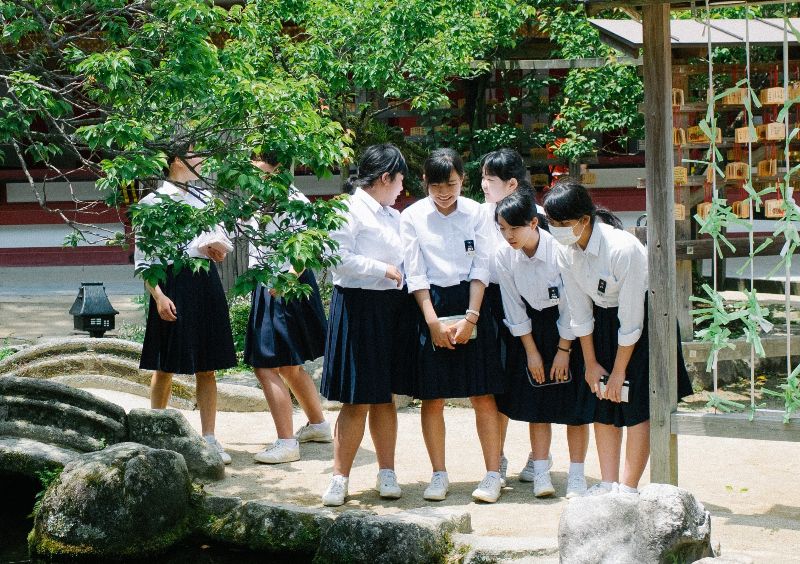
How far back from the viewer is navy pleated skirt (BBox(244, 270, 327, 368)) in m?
6.20

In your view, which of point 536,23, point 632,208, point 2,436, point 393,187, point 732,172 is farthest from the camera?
point 632,208

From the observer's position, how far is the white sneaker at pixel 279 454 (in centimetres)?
617

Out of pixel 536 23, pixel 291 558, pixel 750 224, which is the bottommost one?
pixel 291 558

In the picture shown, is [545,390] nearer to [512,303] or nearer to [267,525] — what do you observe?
[512,303]

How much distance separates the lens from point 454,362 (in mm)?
5281

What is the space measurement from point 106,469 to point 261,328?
57.3 inches

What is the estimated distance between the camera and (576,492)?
5293 mm

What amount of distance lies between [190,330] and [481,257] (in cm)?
179

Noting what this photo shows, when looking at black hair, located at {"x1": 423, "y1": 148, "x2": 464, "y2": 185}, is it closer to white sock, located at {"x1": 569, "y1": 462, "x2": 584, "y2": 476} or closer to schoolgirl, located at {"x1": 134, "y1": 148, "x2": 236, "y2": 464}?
schoolgirl, located at {"x1": 134, "y1": 148, "x2": 236, "y2": 464}

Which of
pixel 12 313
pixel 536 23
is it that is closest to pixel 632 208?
pixel 536 23

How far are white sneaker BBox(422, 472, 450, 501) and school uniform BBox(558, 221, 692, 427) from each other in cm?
82

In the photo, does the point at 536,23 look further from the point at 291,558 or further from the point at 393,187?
the point at 291,558

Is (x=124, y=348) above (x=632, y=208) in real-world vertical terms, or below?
below

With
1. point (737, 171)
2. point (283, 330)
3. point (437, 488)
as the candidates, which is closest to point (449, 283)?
point (437, 488)
